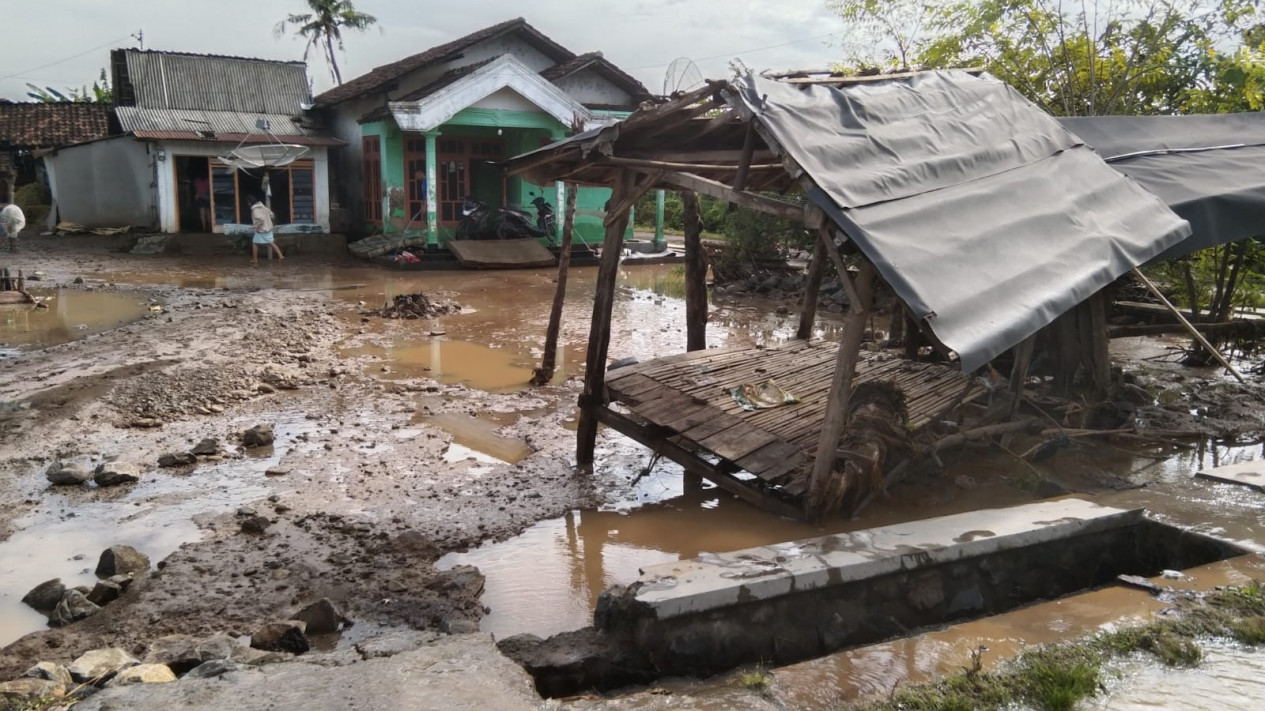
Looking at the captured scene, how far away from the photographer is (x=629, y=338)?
12336 millimetres

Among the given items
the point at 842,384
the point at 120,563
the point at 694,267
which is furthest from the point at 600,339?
the point at 120,563

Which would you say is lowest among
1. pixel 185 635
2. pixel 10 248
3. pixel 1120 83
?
pixel 185 635

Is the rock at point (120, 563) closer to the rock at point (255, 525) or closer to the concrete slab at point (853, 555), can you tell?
the rock at point (255, 525)

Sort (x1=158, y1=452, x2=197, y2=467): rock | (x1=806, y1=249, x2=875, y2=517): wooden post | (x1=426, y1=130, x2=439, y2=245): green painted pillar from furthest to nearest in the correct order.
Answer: (x1=426, y1=130, x2=439, y2=245): green painted pillar, (x1=158, y1=452, x2=197, y2=467): rock, (x1=806, y1=249, x2=875, y2=517): wooden post

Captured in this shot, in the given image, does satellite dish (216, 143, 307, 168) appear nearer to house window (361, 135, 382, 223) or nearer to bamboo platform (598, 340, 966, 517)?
house window (361, 135, 382, 223)

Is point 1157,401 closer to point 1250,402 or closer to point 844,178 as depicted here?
point 1250,402

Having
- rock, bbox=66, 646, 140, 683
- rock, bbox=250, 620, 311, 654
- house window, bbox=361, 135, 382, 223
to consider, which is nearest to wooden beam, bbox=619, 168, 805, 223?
rock, bbox=250, 620, 311, 654

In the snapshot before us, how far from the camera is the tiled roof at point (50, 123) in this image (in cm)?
2662

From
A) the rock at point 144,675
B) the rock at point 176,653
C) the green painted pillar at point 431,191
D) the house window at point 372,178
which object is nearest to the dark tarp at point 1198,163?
the rock at point 176,653

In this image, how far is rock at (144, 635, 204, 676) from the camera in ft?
12.4

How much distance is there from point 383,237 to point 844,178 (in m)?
18.2

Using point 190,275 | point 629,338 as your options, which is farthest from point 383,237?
point 629,338

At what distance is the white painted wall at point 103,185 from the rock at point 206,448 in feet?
60.2

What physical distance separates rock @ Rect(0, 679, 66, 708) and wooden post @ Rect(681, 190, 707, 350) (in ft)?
17.8
